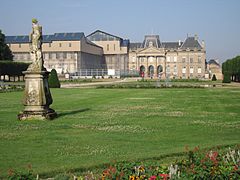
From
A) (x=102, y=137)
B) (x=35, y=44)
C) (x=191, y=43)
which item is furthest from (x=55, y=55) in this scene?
(x=102, y=137)

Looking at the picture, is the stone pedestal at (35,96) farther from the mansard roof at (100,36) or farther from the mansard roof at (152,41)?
the mansard roof at (100,36)

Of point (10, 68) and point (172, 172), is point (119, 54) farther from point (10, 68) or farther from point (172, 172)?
point (172, 172)

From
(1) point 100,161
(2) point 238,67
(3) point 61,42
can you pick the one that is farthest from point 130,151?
(3) point 61,42

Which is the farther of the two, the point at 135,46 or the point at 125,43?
the point at 135,46

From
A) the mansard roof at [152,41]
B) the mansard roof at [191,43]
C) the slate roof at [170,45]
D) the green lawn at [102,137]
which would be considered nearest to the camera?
the green lawn at [102,137]

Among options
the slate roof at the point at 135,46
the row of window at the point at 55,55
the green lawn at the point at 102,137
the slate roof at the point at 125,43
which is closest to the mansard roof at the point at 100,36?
the slate roof at the point at 125,43

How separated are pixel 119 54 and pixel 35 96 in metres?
81.8

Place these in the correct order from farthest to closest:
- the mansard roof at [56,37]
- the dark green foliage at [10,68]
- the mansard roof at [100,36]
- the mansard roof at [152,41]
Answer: the mansard roof at [100,36] < the mansard roof at [152,41] < the mansard roof at [56,37] < the dark green foliage at [10,68]

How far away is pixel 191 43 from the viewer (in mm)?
87750

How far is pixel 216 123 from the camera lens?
10.6m

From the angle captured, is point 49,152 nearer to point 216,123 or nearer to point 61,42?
point 216,123

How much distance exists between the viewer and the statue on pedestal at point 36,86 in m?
10.9

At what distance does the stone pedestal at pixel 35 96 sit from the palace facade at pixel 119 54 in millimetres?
65862

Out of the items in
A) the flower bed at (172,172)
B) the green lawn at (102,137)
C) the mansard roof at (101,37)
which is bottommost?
the green lawn at (102,137)
